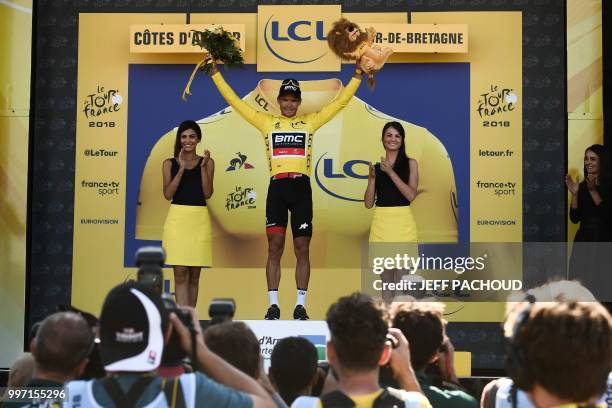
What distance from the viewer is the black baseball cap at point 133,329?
206 centimetres

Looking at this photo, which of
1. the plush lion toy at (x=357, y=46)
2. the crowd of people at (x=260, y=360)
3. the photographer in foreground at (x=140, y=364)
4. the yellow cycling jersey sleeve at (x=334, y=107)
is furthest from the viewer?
the plush lion toy at (x=357, y=46)

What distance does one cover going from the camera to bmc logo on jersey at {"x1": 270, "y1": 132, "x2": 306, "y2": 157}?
7.12m

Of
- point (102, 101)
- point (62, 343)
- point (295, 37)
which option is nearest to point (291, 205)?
point (295, 37)

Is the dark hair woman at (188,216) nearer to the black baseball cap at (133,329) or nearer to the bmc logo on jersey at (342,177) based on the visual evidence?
the bmc logo on jersey at (342,177)

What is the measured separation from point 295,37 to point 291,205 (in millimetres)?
1545

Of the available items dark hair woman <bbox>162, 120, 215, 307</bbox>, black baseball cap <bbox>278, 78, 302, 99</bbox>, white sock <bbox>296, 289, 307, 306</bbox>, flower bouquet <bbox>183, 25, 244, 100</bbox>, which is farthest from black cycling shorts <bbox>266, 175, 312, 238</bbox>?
flower bouquet <bbox>183, 25, 244, 100</bbox>

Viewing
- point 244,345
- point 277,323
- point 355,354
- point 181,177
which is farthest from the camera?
point 181,177

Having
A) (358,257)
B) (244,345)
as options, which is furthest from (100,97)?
(244,345)

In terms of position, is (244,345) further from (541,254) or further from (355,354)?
(541,254)

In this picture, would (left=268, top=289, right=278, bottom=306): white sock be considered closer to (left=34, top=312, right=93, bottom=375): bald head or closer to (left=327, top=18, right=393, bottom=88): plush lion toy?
(left=327, top=18, right=393, bottom=88): plush lion toy

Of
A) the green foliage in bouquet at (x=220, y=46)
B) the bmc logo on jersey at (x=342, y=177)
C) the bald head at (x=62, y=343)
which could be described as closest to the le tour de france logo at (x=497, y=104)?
the bmc logo on jersey at (x=342, y=177)

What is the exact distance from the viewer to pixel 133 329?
6.75ft

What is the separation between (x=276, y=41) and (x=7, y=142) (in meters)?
2.45

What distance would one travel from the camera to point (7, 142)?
7.65 meters
